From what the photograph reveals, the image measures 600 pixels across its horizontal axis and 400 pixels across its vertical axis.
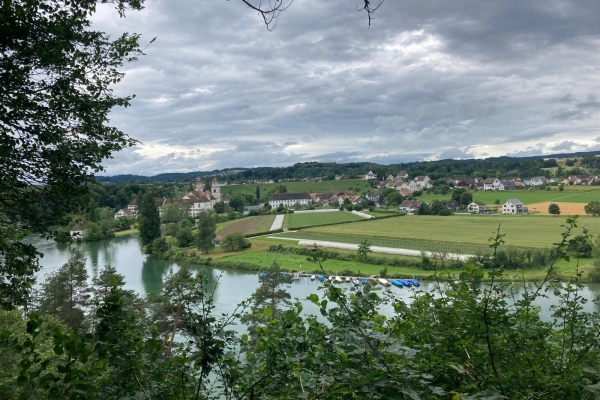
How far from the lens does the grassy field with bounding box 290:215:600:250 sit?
2630cm

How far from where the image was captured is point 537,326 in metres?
2.58

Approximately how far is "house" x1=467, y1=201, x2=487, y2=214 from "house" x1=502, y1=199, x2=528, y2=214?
3.24 m

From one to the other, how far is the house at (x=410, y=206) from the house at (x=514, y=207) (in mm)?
10884

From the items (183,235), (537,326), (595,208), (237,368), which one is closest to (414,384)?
(237,368)

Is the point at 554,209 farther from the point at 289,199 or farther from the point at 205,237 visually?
the point at 289,199

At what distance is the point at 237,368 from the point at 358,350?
742 mm

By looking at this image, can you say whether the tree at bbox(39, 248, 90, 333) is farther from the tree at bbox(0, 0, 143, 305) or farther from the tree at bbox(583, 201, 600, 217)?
the tree at bbox(583, 201, 600, 217)

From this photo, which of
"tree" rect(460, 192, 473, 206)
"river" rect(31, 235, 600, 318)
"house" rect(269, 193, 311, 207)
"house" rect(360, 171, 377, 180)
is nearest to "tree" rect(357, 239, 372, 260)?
"river" rect(31, 235, 600, 318)

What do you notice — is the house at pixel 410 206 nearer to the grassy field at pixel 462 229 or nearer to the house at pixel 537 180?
the grassy field at pixel 462 229

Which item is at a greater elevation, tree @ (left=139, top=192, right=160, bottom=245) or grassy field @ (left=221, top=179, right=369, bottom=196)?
grassy field @ (left=221, top=179, right=369, bottom=196)

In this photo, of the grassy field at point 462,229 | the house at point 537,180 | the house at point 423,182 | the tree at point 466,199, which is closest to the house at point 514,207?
the grassy field at point 462,229

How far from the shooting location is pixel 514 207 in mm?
43250

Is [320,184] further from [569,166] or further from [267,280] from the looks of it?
[267,280]

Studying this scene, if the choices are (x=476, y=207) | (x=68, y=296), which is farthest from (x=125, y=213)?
(x=68, y=296)
